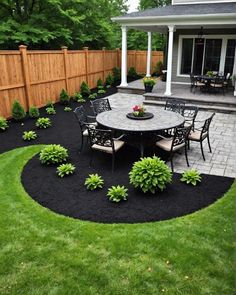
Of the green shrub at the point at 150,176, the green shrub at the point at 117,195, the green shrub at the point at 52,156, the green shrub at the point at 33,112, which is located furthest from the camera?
the green shrub at the point at 33,112

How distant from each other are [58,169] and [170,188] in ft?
7.33

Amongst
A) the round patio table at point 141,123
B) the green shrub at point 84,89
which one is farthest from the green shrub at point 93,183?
the green shrub at point 84,89

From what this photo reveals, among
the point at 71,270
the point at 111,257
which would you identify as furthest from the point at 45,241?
the point at 111,257

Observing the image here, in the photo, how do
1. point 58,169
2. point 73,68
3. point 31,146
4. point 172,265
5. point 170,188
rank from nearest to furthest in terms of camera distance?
point 172,265
point 170,188
point 58,169
point 31,146
point 73,68

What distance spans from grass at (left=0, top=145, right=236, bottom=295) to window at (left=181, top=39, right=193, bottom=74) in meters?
11.4

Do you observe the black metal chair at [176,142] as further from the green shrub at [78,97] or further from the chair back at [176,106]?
the green shrub at [78,97]

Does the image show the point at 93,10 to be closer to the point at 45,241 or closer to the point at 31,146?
the point at 31,146

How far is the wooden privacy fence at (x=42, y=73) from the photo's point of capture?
30.1 ft

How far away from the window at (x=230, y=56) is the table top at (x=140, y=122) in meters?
8.16

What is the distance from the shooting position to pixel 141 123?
6395 mm

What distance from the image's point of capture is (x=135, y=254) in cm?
339

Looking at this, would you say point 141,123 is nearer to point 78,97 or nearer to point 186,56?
point 78,97

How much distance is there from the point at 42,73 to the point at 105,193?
24.8 feet

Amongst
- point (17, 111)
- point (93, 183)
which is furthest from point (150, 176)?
point (17, 111)
